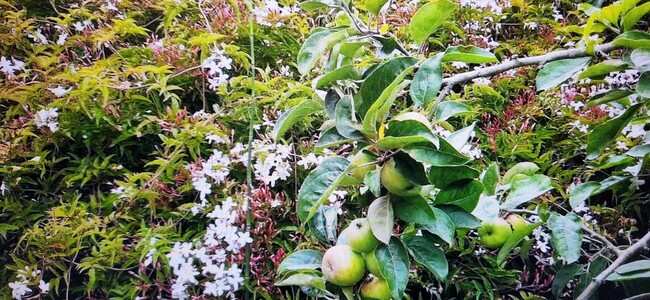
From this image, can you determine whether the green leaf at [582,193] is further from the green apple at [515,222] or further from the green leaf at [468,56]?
the green leaf at [468,56]

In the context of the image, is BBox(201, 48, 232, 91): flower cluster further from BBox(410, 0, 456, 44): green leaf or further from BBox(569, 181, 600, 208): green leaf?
BBox(569, 181, 600, 208): green leaf

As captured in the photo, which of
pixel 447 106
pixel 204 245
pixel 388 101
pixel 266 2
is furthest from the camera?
pixel 266 2

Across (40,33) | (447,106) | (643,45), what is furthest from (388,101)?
(40,33)

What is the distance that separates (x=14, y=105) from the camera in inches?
40.1

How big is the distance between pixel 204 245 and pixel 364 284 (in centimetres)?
42

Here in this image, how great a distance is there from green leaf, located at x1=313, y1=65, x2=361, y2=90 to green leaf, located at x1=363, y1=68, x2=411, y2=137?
82mm

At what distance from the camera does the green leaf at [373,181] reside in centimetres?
49

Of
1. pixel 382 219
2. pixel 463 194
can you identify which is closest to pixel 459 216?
pixel 463 194

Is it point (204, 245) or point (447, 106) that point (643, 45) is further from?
point (204, 245)

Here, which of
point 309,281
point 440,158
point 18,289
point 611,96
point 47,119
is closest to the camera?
point 440,158

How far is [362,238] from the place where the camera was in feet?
1.75

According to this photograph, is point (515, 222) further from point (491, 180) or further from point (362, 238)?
point (362, 238)

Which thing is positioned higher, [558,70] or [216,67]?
[558,70]

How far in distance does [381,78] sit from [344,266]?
227mm
